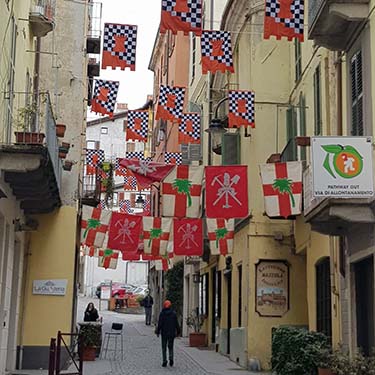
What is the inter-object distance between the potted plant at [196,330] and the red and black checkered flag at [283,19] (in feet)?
48.4

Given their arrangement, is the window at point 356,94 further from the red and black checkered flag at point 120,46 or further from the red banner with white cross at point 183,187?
the red banner with white cross at point 183,187

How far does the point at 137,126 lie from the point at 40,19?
10.5m

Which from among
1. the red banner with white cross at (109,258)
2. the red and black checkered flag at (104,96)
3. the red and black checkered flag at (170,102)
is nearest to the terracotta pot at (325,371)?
the red and black checkered flag at (104,96)

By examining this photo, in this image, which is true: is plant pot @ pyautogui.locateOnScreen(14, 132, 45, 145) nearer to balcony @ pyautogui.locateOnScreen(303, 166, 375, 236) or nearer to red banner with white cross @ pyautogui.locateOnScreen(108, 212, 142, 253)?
balcony @ pyautogui.locateOnScreen(303, 166, 375, 236)

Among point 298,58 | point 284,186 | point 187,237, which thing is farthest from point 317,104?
point 187,237

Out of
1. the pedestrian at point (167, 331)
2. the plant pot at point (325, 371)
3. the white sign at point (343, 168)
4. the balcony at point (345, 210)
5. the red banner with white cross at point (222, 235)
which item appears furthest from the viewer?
the red banner with white cross at point (222, 235)

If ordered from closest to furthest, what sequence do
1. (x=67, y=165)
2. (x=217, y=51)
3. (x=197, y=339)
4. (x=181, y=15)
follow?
(x=181, y=15), (x=217, y=51), (x=67, y=165), (x=197, y=339)

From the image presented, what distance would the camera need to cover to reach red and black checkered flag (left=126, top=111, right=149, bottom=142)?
87.3 ft

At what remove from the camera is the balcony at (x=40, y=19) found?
16.4 meters

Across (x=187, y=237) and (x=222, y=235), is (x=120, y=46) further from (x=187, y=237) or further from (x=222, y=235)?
(x=222, y=235)

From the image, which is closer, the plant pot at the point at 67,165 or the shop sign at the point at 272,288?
the plant pot at the point at 67,165

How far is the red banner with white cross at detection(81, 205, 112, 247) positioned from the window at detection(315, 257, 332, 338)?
24.5 feet

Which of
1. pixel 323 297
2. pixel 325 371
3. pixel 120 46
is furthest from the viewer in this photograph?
pixel 120 46

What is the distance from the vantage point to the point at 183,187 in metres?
18.6
